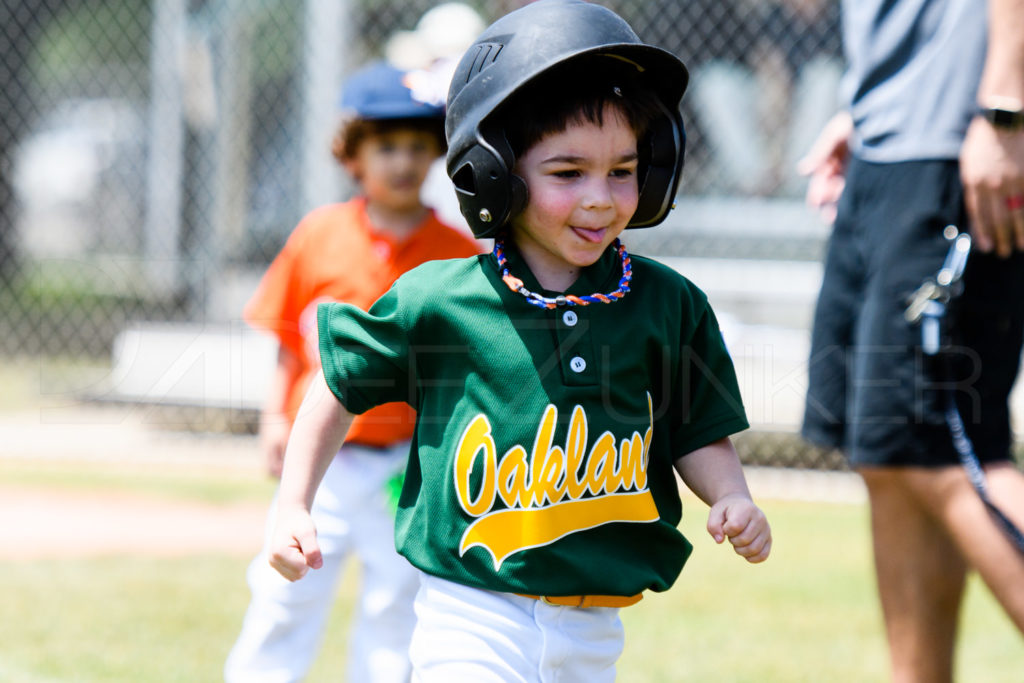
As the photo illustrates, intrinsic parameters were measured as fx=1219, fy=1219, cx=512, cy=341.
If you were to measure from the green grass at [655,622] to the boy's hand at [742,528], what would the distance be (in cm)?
158

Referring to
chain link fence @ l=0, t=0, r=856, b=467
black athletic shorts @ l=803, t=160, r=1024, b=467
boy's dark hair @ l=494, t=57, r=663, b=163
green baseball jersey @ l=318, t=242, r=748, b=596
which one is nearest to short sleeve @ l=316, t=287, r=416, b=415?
green baseball jersey @ l=318, t=242, r=748, b=596

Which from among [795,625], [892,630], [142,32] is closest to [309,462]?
[892,630]

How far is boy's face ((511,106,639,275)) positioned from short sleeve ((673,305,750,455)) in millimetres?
233

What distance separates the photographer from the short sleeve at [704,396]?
192 cm

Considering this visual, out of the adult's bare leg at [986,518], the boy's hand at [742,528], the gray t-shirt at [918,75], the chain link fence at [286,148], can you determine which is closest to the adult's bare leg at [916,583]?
the adult's bare leg at [986,518]

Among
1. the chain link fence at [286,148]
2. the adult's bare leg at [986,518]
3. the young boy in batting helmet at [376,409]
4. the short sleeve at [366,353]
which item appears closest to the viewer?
the short sleeve at [366,353]

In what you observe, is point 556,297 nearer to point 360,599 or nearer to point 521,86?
point 521,86

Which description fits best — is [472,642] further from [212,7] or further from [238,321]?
[212,7]

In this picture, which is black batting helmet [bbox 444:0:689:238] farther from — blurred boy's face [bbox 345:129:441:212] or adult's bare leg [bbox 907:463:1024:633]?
blurred boy's face [bbox 345:129:441:212]

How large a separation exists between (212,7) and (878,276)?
6544 millimetres

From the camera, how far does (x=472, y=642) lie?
5.96 ft

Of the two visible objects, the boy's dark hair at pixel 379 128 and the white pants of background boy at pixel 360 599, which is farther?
the boy's dark hair at pixel 379 128

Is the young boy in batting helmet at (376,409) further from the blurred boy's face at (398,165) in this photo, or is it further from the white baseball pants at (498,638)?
the white baseball pants at (498,638)

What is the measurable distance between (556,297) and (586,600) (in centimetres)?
46
